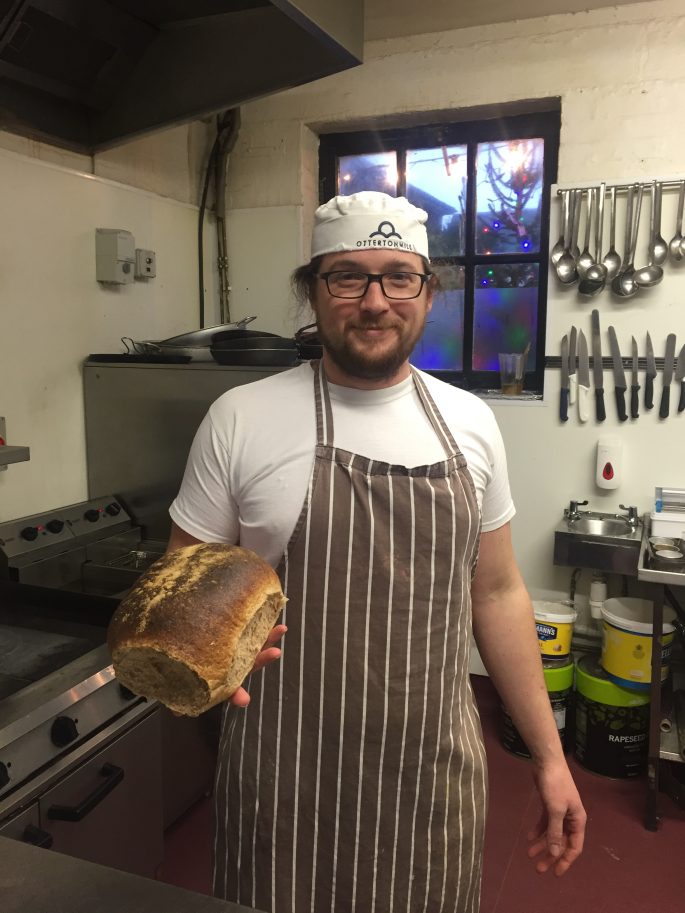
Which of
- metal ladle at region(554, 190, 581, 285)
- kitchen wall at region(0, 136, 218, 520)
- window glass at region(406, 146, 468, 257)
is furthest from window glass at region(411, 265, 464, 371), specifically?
kitchen wall at region(0, 136, 218, 520)

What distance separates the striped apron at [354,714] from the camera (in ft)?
3.29

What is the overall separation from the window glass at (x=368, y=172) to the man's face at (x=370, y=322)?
6.61 feet

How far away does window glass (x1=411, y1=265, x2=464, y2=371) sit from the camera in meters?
2.85

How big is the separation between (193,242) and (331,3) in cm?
134

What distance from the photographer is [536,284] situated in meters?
2.74

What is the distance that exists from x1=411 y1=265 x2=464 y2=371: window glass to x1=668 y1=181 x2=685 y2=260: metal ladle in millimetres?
806

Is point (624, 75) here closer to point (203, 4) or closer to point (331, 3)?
point (331, 3)

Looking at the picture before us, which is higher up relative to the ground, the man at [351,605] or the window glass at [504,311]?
the window glass at [504,311]

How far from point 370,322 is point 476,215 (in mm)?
1987

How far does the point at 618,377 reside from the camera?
2.45 metres

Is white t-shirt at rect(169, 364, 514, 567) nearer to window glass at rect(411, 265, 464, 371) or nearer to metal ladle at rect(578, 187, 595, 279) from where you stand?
metal ladle at rect(578, 187, 595, 279)

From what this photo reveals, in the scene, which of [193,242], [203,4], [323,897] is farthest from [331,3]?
[323,897]

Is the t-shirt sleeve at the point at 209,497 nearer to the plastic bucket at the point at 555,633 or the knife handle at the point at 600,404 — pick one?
the plastic bucket at the point at 555,633

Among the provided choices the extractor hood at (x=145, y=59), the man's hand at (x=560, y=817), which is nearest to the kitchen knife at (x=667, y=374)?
the extractor hood at (x=145, y=59)
